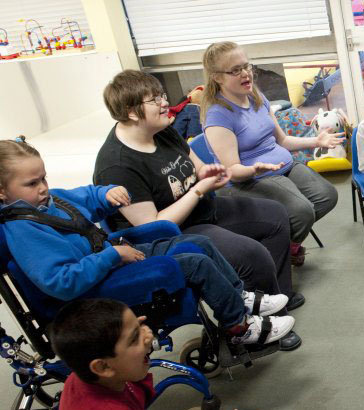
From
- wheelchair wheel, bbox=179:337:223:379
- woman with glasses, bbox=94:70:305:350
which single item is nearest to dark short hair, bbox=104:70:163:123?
woman with glasses, bbox=94:70:305:350

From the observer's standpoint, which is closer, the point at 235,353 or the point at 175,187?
the point at 235,353

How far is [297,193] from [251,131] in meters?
0.35

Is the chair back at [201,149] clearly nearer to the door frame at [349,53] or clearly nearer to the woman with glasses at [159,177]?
the woman with glasses at [159,177]

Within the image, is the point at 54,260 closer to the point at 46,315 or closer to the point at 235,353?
the point at 46,315

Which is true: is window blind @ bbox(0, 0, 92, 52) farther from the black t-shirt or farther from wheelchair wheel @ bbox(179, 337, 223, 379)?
wheelchair wheel @ bbox(179, 337, 223, 379)

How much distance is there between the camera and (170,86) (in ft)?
14.6

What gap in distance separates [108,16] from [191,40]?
2.05 ft

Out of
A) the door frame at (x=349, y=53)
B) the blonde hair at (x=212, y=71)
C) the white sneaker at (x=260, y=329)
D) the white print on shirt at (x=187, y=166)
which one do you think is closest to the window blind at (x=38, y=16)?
the door frame at (x=349, y=53)

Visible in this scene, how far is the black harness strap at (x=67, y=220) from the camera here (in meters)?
1.64

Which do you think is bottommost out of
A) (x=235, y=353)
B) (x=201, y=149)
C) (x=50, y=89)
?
(x=235, y=353)

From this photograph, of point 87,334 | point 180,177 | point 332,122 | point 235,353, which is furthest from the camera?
point 332,122

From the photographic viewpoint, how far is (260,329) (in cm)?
195

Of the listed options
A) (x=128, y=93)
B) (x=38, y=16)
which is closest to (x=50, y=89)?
(x=38, y=16)

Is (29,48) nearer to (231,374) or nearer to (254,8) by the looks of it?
(254,8)
